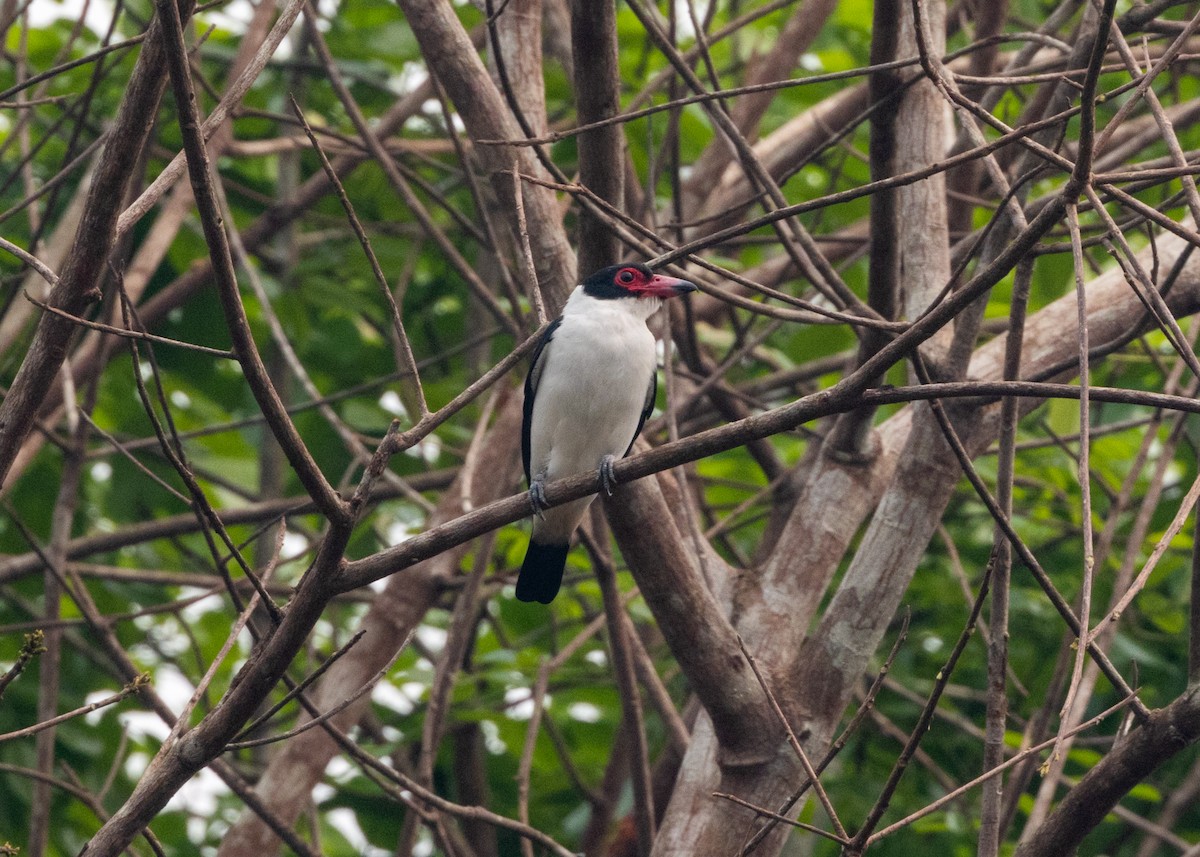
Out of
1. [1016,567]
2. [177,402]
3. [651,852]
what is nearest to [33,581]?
[177,402]

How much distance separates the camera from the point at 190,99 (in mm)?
1914

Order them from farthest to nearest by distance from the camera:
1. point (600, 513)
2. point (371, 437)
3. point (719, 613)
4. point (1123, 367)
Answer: point (371, 437)
point (1123, 367)
point (600, 513)
point (719, 613)

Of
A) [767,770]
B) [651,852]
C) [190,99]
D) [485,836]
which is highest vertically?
[190,99]

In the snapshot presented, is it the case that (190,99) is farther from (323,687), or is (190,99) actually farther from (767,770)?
(323,687)

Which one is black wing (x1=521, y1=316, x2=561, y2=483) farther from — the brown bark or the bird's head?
the brown bark

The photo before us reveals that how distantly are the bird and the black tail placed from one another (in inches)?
0.7

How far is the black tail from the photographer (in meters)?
4.49

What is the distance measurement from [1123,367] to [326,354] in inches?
134

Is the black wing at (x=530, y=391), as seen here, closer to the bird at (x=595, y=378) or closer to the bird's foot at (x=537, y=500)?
the bird at (x=595, y=378)

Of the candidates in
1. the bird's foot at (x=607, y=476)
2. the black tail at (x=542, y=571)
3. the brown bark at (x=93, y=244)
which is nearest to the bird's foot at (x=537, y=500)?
the bird's foot at (x=607, y=476)

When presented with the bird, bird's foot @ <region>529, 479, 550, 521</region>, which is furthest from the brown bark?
the bird

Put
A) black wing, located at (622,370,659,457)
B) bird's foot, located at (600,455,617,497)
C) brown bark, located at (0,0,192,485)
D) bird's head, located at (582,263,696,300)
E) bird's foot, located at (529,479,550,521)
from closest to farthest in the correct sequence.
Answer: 1. brown bark, located at (0,0,192,485)
2. bird's foot, located at (529,479,550,521)
3. bird's foot, located at (600,455,617,497)
4. bird's head, located at (582,263,696,300)
5. black wing, located at (622,370,659,457)

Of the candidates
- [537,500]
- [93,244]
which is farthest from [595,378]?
[93,244]

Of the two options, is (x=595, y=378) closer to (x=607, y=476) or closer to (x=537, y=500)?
(x=607, y=476)
